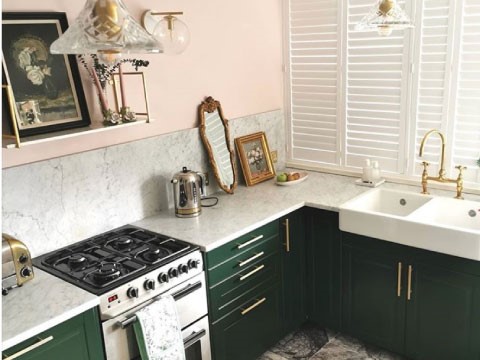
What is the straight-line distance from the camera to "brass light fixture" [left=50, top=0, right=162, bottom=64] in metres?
1.28

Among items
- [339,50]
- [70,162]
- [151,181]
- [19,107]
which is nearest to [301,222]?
[151,181]

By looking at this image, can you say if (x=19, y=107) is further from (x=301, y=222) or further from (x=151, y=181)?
(x=301, y=222)

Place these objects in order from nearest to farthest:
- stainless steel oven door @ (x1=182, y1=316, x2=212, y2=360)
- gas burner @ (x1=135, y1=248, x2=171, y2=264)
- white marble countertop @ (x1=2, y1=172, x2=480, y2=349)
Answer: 1. white marble countertop @ (x1=2, y1=172, x2=480, y2=349)
2. gas burner @ (x1=135, y1=248, x2=171, y2=264)
3. stainless steel oven door @ (x1=182, y1=316, x2=212, y2=360)

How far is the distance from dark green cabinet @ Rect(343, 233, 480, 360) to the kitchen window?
2.20ft

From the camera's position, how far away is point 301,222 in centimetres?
298

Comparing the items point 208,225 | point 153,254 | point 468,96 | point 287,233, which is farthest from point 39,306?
point 468,96

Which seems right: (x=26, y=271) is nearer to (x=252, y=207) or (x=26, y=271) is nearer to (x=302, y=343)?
(x=252, y=207)

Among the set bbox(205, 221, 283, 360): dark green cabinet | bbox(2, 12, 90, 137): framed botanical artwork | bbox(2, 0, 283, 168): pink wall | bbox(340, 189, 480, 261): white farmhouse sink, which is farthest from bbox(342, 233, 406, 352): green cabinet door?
bbox(2, 12, 90, 137): framed botanical artwork

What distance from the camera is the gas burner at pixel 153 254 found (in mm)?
2201

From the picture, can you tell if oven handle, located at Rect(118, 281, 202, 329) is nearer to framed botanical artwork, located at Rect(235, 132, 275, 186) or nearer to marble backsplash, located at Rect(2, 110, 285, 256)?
marble backsplash, located at Rect(2, 110, 285, 256)

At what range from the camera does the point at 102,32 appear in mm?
1290

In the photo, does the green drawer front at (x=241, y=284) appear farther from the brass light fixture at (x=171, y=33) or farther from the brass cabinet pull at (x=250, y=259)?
the brass light fixture at (x=171, y=33)

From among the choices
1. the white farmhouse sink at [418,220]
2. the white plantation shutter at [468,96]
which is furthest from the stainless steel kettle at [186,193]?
the white plantation shutter at [468,96]

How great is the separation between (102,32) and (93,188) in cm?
133
